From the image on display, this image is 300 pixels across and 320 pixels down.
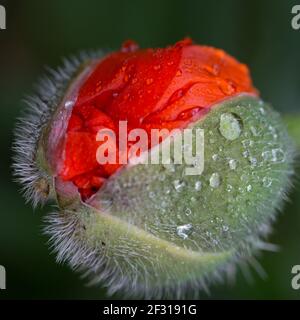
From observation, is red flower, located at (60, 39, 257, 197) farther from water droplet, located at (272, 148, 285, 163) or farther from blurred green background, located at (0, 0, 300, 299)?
blurred green background, located at (0, 0, 300, 299)

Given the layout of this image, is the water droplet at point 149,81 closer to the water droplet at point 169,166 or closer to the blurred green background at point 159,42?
the water droplet at point 169,166

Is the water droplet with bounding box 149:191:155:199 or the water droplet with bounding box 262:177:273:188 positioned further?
the water droplet with bounding box 262:177:273:188

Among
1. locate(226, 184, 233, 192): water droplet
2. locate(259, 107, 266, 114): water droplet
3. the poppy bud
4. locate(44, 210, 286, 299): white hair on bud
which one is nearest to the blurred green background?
locate(44, 210, 286, 299): white hair on bud

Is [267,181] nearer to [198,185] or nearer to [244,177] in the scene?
[244,177]

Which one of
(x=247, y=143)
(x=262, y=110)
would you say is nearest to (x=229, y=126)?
(x=247, y=143)

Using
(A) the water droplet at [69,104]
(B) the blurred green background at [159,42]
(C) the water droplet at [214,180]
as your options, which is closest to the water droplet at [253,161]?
(C) the water droplet at [214,180]
